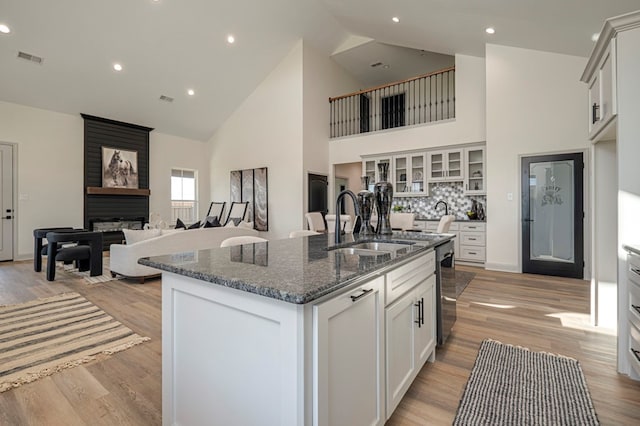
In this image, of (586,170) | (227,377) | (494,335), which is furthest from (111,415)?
(586,170)

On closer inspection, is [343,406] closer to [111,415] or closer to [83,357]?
[111,415]

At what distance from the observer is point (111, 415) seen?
165 cm

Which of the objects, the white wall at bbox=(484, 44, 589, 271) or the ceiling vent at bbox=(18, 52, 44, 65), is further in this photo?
the ceiling vent at bbox=(18, 52, 44, 65)

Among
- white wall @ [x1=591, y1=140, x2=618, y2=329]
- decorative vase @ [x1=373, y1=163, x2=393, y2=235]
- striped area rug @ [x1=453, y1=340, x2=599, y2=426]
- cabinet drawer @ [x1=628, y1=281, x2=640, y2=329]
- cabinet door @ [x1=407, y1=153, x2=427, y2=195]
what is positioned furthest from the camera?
cabinet door @ [x1=407, y1=153, x2=427, y2=195]

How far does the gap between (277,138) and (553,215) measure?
227 inches

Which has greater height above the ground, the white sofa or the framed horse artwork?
the framed horse artwork

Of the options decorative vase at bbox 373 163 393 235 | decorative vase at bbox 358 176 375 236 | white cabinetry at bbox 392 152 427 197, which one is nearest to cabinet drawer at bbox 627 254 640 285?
decorative vase at bbox 373 163 393 235

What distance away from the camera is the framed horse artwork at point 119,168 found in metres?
7.28

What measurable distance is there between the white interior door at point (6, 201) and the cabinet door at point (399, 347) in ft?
25.7

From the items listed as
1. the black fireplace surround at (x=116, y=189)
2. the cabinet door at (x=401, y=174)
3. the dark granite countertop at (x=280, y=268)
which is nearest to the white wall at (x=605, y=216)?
the dark granite countertop at (x=280, y=268)

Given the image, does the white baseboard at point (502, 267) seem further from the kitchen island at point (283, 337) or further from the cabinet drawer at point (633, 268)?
the kitchen island at point (283, 337)

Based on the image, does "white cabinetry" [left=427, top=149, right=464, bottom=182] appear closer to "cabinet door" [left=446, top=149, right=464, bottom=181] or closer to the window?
"cabinet door" [left=446, top=149, right=464, bottom=181]

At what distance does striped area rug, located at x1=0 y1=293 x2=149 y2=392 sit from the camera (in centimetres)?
211

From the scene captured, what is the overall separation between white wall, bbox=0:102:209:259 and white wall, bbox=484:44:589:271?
841 centimetres
